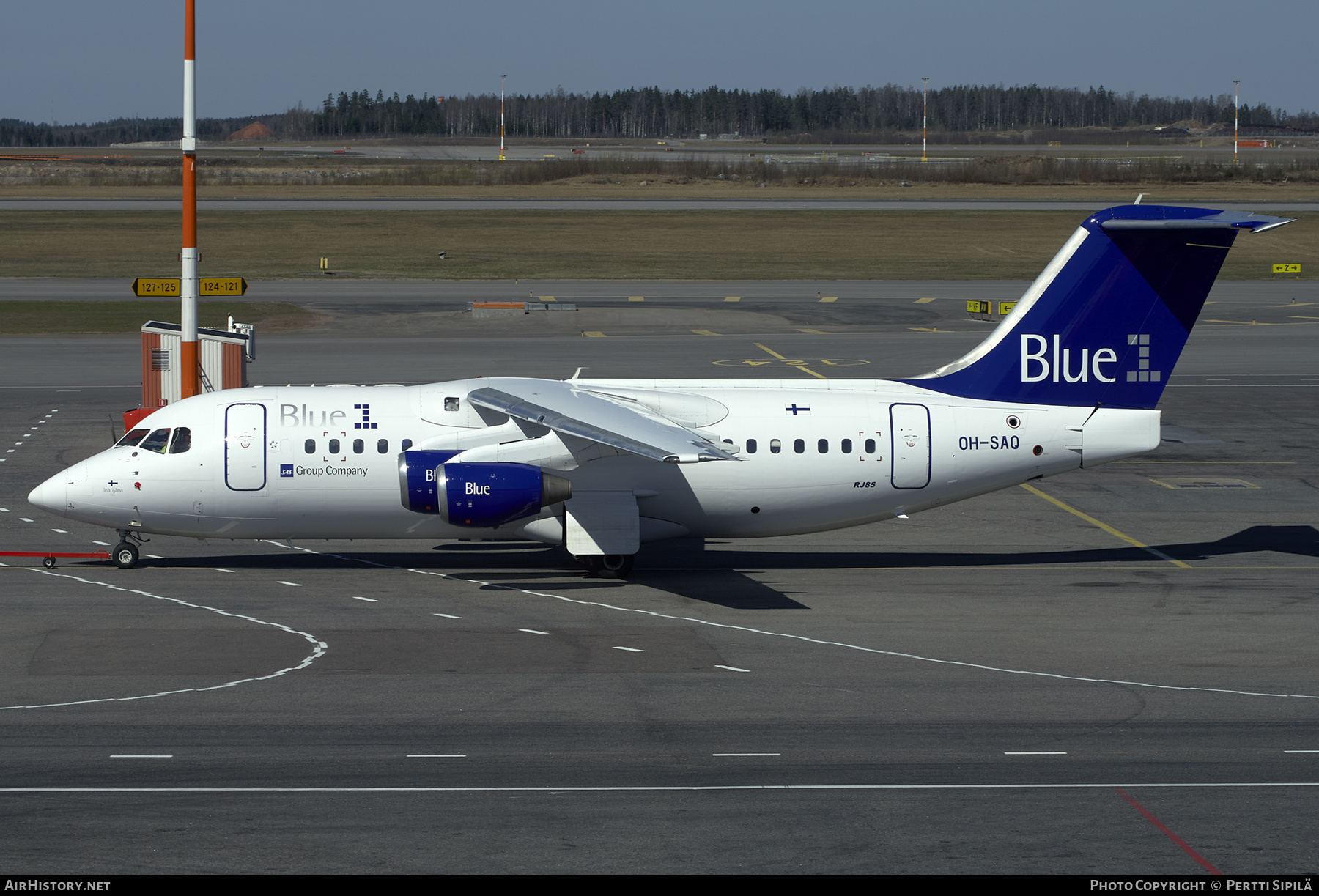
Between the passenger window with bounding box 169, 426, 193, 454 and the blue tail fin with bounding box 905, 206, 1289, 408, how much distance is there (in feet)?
51.6

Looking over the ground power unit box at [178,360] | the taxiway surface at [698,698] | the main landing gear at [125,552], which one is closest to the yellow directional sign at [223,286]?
the ground power unit box at [178,360]

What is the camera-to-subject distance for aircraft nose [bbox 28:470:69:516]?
83.8 ft

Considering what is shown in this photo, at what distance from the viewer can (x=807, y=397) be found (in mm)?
26703

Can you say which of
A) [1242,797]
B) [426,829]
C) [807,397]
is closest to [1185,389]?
[807,397]

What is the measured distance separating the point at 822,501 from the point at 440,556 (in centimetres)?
834

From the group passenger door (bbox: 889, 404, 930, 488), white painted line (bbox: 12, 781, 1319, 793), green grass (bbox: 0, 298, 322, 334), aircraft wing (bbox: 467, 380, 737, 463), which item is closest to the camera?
white painted line (bbox: 12, 781, 1319, 793)

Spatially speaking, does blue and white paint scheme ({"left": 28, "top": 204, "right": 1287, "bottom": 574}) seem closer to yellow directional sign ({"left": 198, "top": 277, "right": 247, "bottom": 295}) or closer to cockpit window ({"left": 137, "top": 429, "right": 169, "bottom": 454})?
cockpit window ({"left": 137, "top": 429, "right": 169, "bottom": 454})

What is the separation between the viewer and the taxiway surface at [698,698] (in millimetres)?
14211

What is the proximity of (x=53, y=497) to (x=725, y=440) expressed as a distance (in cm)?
1327

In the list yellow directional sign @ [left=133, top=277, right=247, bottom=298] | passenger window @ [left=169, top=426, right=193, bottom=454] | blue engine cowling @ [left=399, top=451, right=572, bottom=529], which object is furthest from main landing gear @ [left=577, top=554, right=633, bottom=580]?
yellow directional sign @ [left=133, top=277, right=247, bottom=298]

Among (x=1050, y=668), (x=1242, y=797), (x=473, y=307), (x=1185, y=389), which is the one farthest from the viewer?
(x=473, y=307)

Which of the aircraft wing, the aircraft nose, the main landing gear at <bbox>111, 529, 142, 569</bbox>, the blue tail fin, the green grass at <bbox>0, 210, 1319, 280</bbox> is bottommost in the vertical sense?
the main landing gear at <bbox>111, 529, 142, 569</bbox>

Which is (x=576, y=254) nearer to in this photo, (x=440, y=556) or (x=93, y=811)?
(x=440, y=556)

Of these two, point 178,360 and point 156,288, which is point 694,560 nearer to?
point 178,360
